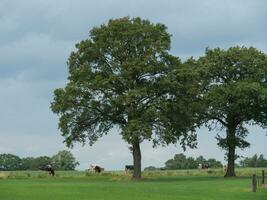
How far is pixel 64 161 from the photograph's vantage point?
133750 mm

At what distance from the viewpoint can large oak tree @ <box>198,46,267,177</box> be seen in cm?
7144

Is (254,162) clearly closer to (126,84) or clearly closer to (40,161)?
(40,161)

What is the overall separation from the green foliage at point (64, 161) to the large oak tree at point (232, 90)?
57680 millimetres

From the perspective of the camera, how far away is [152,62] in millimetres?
65438

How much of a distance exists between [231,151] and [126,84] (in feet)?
59.2

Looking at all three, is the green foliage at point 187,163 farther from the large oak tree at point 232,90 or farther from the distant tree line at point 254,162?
the large oak tree at point 232,90

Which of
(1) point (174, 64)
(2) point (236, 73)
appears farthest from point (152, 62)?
(2) point (236, 73)

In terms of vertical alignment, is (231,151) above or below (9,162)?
below

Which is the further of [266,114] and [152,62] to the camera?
[266,114]

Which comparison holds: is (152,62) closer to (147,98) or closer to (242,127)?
(147,98)

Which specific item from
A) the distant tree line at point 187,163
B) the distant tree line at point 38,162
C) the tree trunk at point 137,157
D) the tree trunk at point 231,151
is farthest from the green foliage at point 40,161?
the tree trunk at point 137,157

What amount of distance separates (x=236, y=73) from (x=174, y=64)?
32.9ft

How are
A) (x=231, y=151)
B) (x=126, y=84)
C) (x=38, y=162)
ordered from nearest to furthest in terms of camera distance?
(x=126, y=84) → (x=231, y=151) → (x=38, y=162)

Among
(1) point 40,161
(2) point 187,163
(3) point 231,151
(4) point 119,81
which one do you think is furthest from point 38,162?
(4) point 119,81
